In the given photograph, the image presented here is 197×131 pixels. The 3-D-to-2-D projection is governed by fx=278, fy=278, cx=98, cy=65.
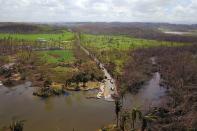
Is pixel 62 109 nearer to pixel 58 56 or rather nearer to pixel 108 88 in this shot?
pixel 108 88


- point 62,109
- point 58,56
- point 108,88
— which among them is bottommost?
point 62,109

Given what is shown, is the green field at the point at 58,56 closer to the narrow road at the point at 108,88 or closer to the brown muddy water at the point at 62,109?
the narrow road at the point at 108,88

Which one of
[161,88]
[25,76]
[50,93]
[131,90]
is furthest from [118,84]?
[25,76]

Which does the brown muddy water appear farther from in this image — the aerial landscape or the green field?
the green field

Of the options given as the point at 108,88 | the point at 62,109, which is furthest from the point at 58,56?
the point at 62,109

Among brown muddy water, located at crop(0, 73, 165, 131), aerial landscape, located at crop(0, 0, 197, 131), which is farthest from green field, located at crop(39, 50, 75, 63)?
brown muddy water, located at crop(0, 73, 165, 131)

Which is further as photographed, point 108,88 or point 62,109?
point 108,88

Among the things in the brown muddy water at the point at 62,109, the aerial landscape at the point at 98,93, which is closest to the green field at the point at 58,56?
the aerial landscape at the point at 98,93

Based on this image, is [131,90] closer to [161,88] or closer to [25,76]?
[161,88]
